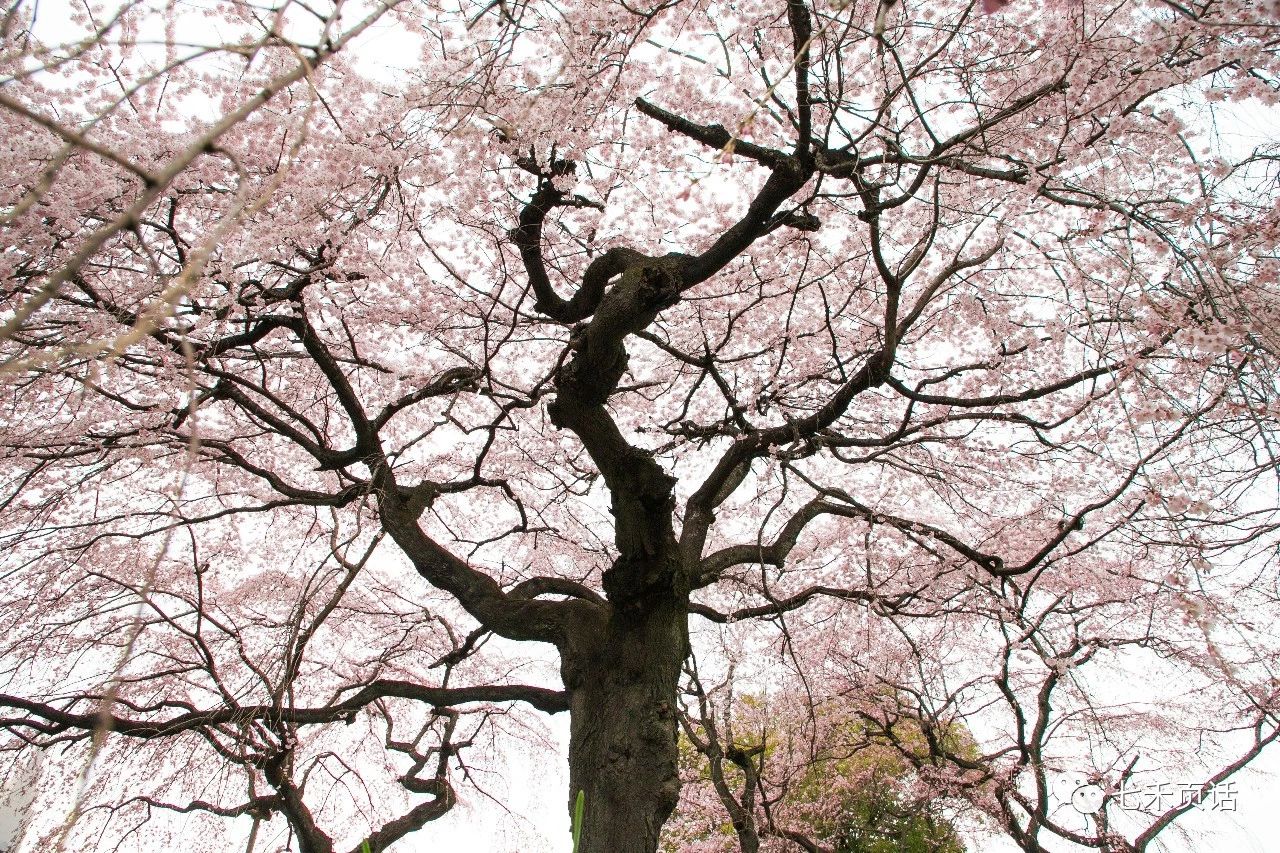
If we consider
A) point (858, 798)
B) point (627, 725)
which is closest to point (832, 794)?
point (858, 798)

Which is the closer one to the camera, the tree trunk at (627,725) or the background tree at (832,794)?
the tree trunk at (627,725)

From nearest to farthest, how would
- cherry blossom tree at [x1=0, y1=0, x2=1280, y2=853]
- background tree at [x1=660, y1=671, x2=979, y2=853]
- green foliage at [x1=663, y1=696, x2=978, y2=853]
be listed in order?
cherry blossom tree at [x1=0, y1=0, x2=1280, y2=853] → background tree at [x1=660, y1=671, x2=979, y2=853] → green foliage at [x1=663, y1=696, x2=978, y2=853]

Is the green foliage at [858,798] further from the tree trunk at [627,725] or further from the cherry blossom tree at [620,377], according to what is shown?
the tree trunk at [627,725]

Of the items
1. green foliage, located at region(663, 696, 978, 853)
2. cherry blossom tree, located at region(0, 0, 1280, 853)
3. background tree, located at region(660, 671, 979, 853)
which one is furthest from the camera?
green foliage, located at region(663, 696, 978, 853)

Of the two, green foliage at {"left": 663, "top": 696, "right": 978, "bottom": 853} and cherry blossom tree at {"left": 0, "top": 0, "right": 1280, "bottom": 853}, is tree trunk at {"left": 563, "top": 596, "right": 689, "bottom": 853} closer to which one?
cherry blossom tree at {"left": 0, "top": 0, "right": 1280, "bottom": 853}

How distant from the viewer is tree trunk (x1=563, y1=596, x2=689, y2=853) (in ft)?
12.5

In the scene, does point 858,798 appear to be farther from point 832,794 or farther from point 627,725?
point 627,725

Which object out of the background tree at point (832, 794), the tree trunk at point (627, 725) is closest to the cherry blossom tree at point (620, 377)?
the tree trunk at point (627, 725)

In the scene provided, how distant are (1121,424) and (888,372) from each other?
4.08 feet

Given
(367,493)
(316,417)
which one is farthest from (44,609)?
(367,493)

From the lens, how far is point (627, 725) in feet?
13.2

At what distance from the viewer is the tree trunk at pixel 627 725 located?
12.5 ft

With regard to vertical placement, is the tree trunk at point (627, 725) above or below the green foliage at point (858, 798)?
below

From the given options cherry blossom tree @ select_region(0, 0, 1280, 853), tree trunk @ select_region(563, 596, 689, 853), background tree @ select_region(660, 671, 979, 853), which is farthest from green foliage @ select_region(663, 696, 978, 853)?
tree trunk @ select_region(563, 596, 689, 853)
